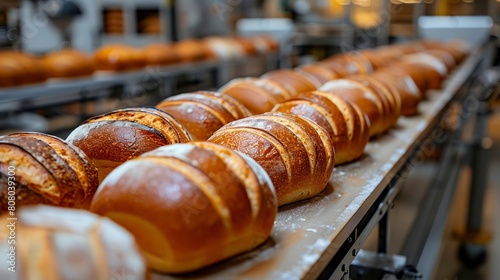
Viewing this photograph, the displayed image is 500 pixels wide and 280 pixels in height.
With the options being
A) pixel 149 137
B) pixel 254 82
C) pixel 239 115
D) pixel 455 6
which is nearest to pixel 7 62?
pixel 254 82

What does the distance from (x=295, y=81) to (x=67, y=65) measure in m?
2.71

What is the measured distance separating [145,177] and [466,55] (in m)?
4.97

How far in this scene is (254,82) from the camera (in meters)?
2.15

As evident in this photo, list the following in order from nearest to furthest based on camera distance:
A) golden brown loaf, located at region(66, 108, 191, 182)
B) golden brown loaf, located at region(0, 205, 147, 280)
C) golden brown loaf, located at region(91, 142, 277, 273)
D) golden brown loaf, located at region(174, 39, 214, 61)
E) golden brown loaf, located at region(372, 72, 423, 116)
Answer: golden brown loaf, located at region(0, 205, 147, 280), golden brown loaf, located at region(91, 142, 277, 273), golden brown loaf, located at region(66, 108, 191, 182), golden brown loaf, located at region(372, 72, 423, 116), golden brown loaf, located at region(174, 39, 214, 61)

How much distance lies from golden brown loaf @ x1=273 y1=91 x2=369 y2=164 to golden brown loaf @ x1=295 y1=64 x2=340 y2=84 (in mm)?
742

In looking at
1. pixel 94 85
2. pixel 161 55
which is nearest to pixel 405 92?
pixel 94 85

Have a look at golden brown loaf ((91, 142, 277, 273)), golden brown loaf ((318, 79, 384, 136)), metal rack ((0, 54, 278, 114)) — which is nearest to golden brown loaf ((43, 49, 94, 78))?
metal rack ((0, 54, 278, 114))

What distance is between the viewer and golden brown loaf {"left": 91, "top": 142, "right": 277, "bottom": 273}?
0.94 m

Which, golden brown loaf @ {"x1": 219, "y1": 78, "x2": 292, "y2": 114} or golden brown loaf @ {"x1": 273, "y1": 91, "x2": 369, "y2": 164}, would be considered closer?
golden brown loaf @ {"x1": 273, "y1": 91, "x2": 369, "y2": 164}

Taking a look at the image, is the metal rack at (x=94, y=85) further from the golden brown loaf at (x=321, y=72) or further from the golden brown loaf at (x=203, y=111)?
the golden brown loaf at (x=203, y=111)

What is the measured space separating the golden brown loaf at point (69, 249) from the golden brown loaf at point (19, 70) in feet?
11.5

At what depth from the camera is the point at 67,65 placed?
14.6 ft

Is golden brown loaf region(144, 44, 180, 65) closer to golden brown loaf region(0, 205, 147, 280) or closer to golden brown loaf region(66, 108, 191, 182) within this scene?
golden brown loaf region(66, 108, 191, 182)

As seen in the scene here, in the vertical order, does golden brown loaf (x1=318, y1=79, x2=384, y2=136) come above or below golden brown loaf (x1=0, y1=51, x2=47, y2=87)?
above
